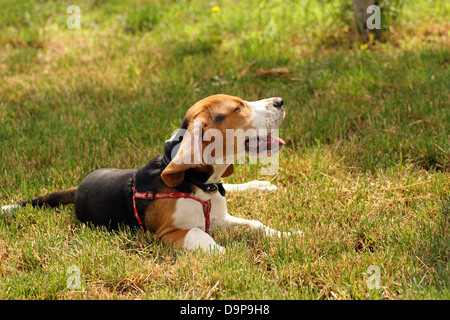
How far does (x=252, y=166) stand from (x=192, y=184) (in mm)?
1327

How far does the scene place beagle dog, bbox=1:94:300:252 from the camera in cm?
372

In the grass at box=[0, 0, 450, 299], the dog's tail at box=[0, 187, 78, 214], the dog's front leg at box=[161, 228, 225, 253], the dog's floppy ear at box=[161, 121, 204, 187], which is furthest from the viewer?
the dog's tail at box=[0, 187, 78, 214]

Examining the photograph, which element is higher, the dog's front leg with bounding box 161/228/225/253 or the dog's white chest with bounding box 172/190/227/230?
the dog's white chest with bounding box 172/190/227/230

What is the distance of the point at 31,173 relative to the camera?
203 inches

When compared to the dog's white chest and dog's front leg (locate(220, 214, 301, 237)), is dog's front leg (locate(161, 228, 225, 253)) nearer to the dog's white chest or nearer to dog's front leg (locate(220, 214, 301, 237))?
the dog's white chest

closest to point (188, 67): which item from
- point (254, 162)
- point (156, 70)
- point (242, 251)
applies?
point (156, 70)

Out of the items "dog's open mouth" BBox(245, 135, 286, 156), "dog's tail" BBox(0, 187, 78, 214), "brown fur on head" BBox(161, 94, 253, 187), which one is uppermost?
"brown fur on head" BBox(161, 94, 253, 187)

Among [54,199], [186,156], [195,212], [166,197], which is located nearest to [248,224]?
[195,212]

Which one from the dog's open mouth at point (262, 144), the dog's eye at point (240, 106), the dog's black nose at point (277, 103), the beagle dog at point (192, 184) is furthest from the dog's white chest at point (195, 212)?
the dog's black nose at point (277, 103)

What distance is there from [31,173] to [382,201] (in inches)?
134

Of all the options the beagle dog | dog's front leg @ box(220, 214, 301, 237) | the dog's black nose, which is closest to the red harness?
the beagle dog

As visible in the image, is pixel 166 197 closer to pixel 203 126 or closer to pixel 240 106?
pixel 203 126

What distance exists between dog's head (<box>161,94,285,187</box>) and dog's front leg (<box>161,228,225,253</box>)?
39 centimetres

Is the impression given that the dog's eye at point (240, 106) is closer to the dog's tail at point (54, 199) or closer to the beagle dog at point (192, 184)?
the beagle dog at point (192, 184)
